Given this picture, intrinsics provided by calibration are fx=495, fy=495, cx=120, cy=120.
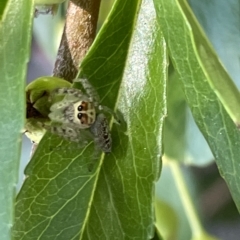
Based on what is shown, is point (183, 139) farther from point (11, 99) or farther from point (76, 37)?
point (11, 99)

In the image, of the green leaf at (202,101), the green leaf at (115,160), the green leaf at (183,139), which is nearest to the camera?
the green leaf at (202,101)

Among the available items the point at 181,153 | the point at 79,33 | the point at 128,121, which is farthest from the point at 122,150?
the point at 181,153

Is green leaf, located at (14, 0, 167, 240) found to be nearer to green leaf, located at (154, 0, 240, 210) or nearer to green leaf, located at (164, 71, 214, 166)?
green leaf, located at (154, 0, 240, 210)

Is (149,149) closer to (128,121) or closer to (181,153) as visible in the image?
(128,121)

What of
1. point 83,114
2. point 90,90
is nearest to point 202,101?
point 90,90

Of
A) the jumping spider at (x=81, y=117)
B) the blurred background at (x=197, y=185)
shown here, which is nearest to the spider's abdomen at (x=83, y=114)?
the jumping spider at (x=81, y=117)

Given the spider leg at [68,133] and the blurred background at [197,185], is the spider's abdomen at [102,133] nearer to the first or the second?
the spider leg at [68,133]
